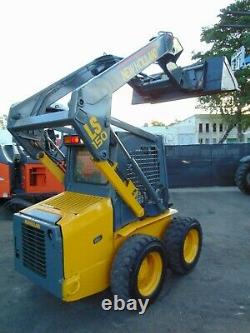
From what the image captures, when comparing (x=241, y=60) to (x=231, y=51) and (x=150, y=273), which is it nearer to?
(x=231, y=51)

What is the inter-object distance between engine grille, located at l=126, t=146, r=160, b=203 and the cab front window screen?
0.38 meters

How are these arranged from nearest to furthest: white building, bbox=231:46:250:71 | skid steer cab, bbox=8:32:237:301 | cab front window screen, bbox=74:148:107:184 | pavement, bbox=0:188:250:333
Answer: skid steer cab, bbox=8:32:237:301
pavement, bbox=0:188:250:333
cab front window screen, bbox=74:148:107:184
white building, bbox=231:46:250:71

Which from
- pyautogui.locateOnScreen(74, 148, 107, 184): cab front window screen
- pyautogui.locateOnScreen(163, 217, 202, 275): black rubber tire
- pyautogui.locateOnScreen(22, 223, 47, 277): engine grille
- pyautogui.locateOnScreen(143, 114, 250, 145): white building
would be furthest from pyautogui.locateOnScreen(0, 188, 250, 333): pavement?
pyautogui.locateOnScreen(143, 114, 250, 145): white building

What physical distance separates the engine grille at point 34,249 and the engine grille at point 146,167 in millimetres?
1243

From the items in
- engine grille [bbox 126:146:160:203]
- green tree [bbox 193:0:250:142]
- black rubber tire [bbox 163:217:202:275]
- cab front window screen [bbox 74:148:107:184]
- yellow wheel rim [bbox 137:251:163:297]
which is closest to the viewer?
yellow wheel rim [bbox 137:251:163:297]

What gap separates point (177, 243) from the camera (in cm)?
433

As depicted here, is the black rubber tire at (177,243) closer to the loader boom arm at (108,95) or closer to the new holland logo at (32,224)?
the loader boom arm at (108,95)

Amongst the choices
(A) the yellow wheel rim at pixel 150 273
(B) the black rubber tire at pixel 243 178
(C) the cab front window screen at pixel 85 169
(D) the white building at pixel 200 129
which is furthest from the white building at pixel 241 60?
(D) the white building at pixel 200 129

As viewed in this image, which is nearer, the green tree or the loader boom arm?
the loader boom arm

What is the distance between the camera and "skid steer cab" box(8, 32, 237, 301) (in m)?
3.32

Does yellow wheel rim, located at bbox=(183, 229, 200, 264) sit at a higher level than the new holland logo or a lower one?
lower

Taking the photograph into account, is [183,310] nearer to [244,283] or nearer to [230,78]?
[244,283]

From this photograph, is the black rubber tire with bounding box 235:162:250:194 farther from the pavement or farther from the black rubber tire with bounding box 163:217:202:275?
the black rubber tire with bounding box 163:217:202:275

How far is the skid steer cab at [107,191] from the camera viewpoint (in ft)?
10.9
